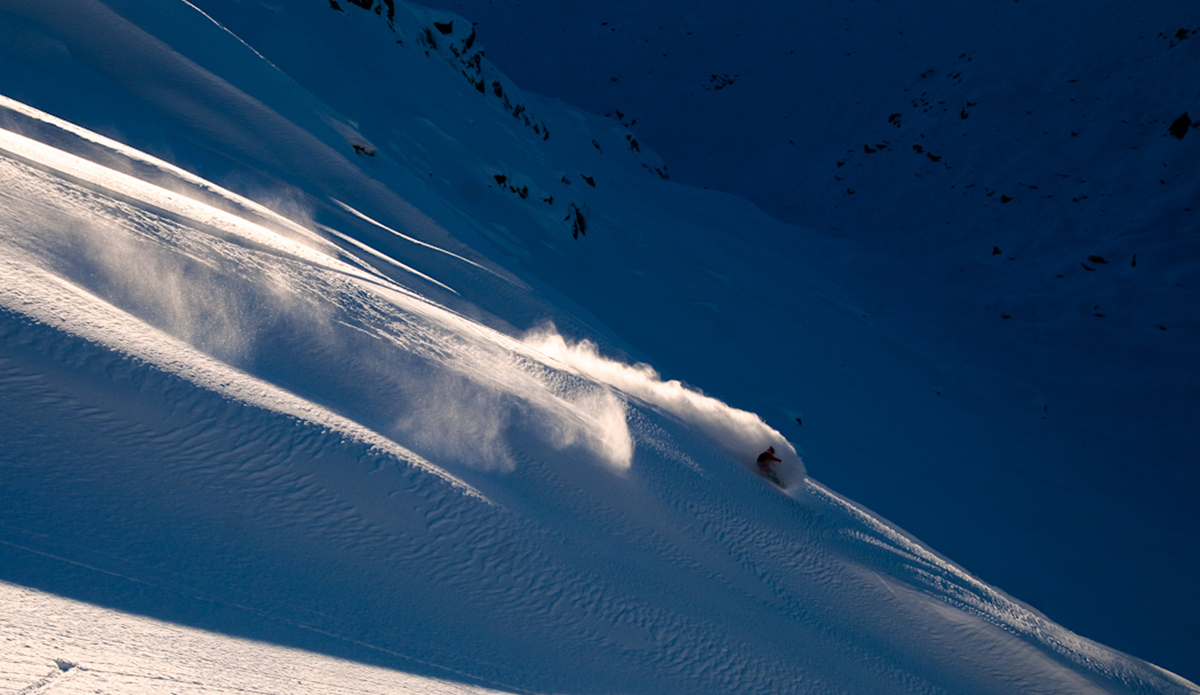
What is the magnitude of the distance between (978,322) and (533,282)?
35.3 feet

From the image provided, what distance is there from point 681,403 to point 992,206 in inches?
647

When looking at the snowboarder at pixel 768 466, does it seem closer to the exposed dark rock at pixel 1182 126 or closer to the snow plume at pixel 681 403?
the snow plume at pixel 681 403

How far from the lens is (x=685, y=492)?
164 inches

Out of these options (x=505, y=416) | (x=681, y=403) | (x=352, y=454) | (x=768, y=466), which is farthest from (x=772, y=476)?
(x=352, y=454)

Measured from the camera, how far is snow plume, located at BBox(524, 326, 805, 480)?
17.6 ft

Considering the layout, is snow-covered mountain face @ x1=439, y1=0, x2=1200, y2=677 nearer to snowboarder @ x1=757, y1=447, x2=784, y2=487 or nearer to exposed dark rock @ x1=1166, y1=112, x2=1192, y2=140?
exposed dark rock @ x1=1166, y1=112, x2=1192, y2=140

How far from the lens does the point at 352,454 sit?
109 inches

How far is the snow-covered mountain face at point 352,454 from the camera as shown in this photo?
2.14m

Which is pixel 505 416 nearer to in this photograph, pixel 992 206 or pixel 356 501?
pixel 356 501

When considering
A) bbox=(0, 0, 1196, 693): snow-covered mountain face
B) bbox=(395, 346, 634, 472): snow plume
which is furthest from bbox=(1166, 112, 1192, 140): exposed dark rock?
bbox=(395, 346, 634, 472): snow plume

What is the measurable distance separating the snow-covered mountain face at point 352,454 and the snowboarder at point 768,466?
0.07 metres

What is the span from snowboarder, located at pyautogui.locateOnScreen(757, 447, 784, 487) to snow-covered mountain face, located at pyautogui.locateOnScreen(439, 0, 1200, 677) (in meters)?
2.53

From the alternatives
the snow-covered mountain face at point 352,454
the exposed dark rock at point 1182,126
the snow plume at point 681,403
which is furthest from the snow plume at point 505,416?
the exposed dark rock at point 1182,126

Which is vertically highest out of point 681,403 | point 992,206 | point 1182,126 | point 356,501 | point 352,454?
point 1182,126
